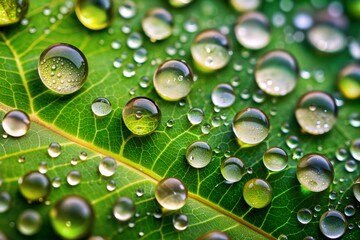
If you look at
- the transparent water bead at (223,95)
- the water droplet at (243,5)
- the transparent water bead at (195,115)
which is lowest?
the transparent water bead at (195,115)

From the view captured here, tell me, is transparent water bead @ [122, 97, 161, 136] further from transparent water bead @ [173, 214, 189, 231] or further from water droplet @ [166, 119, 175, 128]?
transparent water bead @ [173, 214, 189, 231]

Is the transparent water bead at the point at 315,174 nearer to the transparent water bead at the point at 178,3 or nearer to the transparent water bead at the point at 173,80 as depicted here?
the transparent water bead at the point at 173,80

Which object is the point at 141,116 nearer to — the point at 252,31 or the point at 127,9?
the point at 127,9

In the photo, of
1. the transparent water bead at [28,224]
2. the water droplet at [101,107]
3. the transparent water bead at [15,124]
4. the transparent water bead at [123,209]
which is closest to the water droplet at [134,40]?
the water droplet at [101,107]

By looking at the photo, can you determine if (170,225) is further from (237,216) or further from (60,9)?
(60,9)

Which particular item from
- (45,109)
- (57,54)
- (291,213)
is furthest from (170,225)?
(57,54)

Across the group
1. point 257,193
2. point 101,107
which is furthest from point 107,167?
point 257,193
